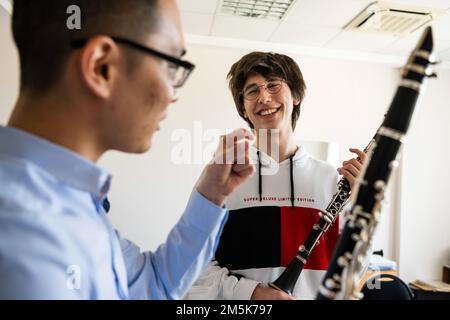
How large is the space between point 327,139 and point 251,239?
975mm

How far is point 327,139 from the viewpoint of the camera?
1.60m

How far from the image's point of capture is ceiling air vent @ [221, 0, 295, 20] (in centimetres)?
165

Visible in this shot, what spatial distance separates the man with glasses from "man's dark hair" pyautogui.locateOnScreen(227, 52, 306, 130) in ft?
1.44

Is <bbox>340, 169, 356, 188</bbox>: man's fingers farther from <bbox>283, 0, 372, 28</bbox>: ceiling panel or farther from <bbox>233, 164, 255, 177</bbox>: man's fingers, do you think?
<bbox>283, 0, 372, 28</bbox>: ceiling panel

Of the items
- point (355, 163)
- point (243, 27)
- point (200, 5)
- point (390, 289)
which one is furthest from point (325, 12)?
point (390, 289)

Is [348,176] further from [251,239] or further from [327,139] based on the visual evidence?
[327,139]

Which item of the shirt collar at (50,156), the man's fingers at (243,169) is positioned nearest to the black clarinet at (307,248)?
the man's fingers at (243,169)

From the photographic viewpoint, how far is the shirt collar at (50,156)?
1.16 feet

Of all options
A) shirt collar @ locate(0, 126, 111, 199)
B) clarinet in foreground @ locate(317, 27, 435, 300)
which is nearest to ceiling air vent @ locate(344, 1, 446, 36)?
clarinet in foreground @ locate(317, 27, 435, 300)

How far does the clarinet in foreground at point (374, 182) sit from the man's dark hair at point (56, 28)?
0.31 m

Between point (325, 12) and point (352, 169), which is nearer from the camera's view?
point (352, 169)

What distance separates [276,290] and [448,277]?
170 cm
